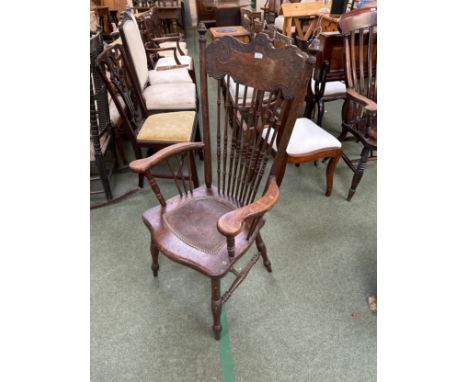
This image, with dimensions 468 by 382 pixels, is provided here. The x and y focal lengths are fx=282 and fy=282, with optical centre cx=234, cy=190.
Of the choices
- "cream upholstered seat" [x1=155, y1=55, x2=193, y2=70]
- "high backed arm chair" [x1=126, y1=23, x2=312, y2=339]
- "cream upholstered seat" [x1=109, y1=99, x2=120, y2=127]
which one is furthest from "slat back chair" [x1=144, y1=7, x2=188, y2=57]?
"high backed arm chair" [x1=126, y1=23, x2=312, y2=339]

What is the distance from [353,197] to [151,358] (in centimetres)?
187

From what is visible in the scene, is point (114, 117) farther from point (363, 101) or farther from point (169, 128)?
point (363, 101)

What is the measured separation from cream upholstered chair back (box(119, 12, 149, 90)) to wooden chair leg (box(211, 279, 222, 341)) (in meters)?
2.00

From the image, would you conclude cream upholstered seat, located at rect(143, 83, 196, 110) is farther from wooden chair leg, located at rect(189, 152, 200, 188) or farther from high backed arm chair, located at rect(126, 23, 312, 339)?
high backed arm chair, located at rect(126, 23, 312, 339)

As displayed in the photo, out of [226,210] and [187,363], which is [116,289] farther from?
[226,210]

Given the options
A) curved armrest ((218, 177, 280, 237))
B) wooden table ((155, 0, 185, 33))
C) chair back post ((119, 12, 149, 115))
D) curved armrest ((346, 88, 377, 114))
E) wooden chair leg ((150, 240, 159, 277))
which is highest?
wooden table ((155, 0, 185, 33))

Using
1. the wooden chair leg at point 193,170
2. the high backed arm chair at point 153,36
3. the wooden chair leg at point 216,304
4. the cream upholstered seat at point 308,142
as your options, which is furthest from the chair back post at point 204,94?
the high backed arm chair at point 153,36

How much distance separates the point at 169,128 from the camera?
2.17 metres

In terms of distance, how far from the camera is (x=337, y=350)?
1.44m

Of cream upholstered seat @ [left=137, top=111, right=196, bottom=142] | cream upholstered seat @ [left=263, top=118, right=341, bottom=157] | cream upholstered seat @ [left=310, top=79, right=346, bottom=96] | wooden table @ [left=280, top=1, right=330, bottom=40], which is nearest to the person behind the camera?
cream upholstered seat @ [left=263, top=118, right=341, bottom=157]

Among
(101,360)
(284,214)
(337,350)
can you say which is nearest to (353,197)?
(284,214)

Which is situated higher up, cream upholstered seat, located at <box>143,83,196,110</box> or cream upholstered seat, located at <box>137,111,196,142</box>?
cream upholstered seat, located at <box>143,83,196,110</box>

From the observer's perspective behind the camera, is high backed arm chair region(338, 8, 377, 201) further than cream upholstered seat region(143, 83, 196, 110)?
No

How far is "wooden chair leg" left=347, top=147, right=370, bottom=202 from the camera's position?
2107mm
